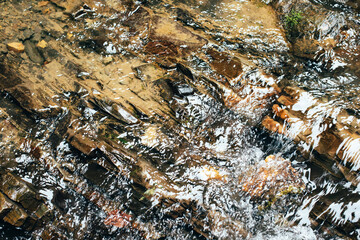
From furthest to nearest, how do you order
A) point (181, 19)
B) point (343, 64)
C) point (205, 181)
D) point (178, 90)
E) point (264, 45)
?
1. point (181, 19)
2. point (264, 45)
3. point (343, 64)
4. point (178, 90)
5. point (205, 181)

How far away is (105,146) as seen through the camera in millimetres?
4105

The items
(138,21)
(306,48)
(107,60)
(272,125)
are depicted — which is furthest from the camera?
(138,21)

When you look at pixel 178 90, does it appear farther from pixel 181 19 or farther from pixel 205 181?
pixel 181 19

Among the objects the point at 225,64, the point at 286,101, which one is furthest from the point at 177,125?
the point at 286,101

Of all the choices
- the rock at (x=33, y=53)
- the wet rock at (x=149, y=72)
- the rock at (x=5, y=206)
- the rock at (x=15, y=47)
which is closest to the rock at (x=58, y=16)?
the rock at (x=33, y=53)

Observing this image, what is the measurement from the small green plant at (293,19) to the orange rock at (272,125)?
273 cm

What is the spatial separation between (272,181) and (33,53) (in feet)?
17.3

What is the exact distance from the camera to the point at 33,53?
16.9ft

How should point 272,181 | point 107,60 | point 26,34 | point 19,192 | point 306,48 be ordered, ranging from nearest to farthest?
point 19,192
point 272,181
point 107,60
point 26,34
point 306,48

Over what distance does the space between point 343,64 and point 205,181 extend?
12.9ft

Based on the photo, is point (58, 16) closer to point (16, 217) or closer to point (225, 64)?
point (225, 64)

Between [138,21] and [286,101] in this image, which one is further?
[138,21]

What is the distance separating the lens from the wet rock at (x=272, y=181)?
4.03 m

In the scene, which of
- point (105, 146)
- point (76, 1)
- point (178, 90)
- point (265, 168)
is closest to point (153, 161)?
point (105, 146)
